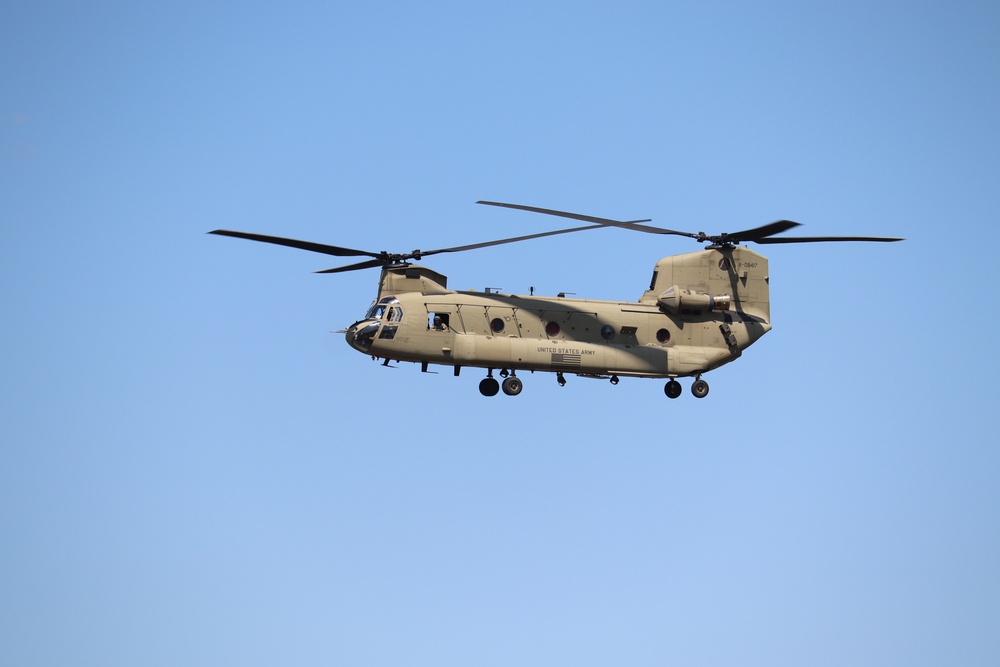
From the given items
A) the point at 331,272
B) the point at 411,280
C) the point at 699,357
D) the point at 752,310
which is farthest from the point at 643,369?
the point at 331,272

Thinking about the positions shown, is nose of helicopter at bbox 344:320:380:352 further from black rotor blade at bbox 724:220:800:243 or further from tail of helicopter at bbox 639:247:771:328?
black rotor blade at bbox 724:220:800:243

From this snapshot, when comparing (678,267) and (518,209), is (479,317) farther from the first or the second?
(678,267)

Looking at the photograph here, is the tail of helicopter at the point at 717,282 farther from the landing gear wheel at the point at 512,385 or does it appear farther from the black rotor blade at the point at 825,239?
the landing gear wheel at the point at 512,385

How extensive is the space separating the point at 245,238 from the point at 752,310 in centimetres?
2059

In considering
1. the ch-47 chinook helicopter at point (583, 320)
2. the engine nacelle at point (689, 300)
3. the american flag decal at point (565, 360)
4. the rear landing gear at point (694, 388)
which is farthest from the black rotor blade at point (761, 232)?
the american flag decal at point (565, 360)

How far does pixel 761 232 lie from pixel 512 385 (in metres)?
11.3

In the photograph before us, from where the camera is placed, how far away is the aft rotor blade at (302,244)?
46.0m

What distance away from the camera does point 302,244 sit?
4775 centimetres

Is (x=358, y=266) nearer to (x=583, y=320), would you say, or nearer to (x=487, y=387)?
(x=487, y=387)

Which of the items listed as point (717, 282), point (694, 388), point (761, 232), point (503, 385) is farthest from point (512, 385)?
point (761, 232)

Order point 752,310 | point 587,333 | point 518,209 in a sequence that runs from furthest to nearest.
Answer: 1. point 752,310
2. point 587,333
3. point 518,209

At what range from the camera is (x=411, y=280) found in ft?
160

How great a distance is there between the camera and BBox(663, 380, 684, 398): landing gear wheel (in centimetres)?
5081

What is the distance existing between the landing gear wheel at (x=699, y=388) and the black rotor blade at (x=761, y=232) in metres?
5.88
